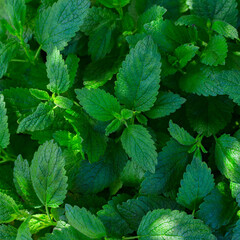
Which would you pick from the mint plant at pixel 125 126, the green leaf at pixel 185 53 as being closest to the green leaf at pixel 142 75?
the mint plant at pixel 125 126

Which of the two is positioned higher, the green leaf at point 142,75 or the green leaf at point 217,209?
the green leaf at point 142,75

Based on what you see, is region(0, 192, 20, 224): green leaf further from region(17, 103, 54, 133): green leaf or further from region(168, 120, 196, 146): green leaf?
region(168, 120, 196, 146): green leaf

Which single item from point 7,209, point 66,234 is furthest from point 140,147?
point 7,209

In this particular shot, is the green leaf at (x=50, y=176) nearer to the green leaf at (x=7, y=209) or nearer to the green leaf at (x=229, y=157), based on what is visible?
the green leaf at (x=7, y=209)

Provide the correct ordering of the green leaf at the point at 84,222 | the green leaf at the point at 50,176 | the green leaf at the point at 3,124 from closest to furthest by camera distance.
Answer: the green leaf at the point at 84,222
the green leaf at the point at 50,176
the green leaf at the point at 3,124

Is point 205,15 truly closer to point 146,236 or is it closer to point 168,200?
point 168,200

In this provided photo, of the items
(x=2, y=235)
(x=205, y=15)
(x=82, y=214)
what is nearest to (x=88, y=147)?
(x=82, y=214)

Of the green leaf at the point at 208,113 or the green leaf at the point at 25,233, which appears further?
Result: the green leaf at the point at 208,113
